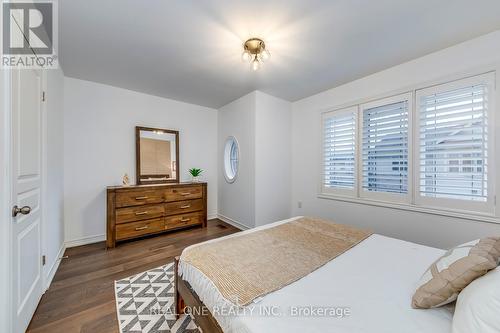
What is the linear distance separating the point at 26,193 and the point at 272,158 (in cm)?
304

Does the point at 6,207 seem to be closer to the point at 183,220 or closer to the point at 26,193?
the point at 26,193

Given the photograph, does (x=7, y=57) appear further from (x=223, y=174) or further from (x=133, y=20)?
(x=223, y=174)

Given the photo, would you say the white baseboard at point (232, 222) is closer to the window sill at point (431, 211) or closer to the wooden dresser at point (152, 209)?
the wooden dresser at point (152, 209)

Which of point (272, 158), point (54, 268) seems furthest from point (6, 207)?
point (272, 158)

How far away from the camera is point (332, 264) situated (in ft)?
4.43

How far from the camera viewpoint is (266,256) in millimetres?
1439

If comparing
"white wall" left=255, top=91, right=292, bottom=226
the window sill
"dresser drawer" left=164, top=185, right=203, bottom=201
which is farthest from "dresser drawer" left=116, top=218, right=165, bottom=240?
the window sill

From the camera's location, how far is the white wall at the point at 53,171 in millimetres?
1964

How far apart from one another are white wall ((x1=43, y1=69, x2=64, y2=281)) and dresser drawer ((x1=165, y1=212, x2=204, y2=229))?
4.47 feet

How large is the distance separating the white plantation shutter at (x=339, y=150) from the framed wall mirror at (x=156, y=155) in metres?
2.81

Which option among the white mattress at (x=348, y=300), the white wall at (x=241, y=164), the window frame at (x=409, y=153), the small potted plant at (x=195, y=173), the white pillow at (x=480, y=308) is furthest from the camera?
the small potted plant at (x=195, y=173)

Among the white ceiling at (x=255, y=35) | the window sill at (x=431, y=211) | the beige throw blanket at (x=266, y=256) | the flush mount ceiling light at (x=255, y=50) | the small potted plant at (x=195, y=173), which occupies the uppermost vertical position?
the white ceiling at (x=255, y=35)

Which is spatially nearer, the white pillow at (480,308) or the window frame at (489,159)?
the white pillow at (480,308)

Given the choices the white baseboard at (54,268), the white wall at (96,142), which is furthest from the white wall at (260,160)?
the white baseboard at (54,268)
